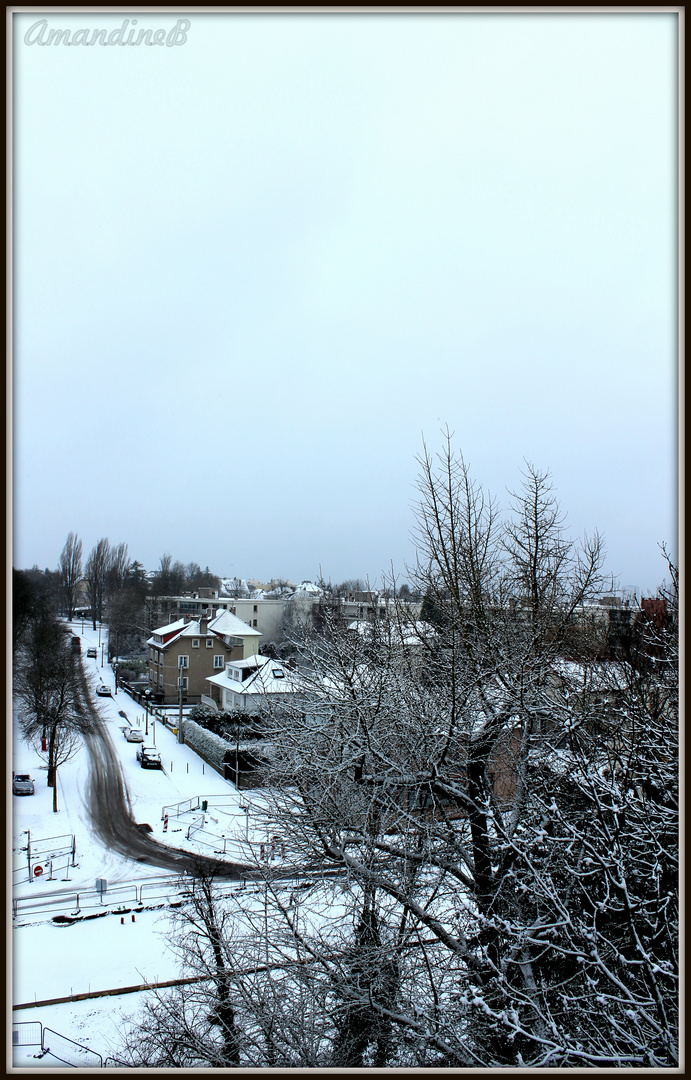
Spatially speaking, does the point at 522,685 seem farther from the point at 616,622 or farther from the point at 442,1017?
the point at 616,622

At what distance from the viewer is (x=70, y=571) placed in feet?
160

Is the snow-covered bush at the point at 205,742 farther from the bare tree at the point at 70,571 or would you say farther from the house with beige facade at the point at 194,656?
the bare tree at the point at 70,571

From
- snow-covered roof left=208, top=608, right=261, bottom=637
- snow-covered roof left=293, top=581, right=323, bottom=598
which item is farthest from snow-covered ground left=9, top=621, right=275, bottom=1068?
snow-covered roof left=293, top=581, right=323, bottom=598

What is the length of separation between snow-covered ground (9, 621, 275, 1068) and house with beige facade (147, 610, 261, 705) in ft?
28.0

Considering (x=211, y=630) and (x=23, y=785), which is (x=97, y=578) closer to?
(x=211, y=630)

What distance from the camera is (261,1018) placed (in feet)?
21.0

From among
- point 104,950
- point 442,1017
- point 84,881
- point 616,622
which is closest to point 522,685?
point 442,1017

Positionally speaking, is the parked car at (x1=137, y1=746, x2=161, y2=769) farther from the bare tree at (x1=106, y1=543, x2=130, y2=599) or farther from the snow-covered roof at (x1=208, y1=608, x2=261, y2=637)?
the bare tree at (x1=106, y1=543, x2=130, y2=599)

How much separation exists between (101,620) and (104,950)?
50.5m

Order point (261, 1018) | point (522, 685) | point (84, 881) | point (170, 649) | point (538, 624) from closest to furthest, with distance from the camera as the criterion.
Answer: point (261, 1018), point (522, 685), point (538, 624), point (84, 881), point (170, 649)

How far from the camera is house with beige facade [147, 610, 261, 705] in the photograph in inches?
1313

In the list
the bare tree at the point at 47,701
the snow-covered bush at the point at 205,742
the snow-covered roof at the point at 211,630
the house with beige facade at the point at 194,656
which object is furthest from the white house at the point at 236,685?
the bare tree at the point at 47,701

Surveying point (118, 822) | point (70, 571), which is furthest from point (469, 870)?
point (70, 571)

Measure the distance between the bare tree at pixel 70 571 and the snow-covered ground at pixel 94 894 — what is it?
27.0m
